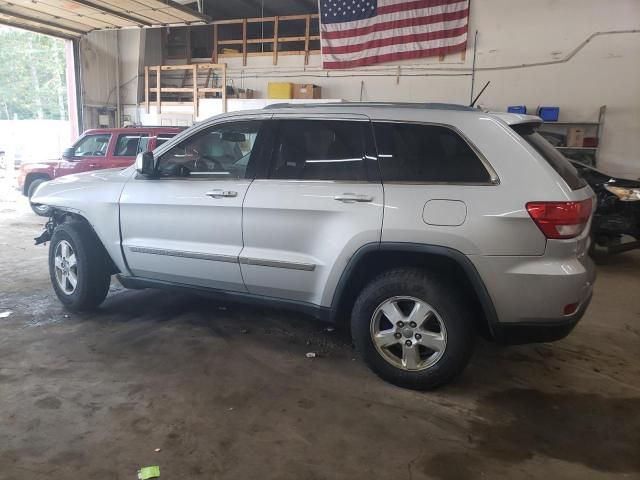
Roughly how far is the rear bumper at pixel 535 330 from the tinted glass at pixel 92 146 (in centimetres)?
826

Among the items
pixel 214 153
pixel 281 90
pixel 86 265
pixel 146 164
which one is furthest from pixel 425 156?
pixel 281 90

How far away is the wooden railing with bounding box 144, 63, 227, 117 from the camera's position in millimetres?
12539

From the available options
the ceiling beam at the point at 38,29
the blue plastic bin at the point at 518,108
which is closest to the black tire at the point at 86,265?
the ceiling beam at the point at 38,29

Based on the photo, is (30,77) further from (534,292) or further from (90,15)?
(534,292)

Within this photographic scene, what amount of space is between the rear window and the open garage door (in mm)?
8948

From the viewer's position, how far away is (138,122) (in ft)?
46.5

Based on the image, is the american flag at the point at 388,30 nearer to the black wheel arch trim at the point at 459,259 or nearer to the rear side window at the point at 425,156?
the rear side window at the point at 425,156

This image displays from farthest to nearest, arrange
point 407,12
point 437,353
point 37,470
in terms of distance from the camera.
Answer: point 407,12, point 437,353, point 37,470

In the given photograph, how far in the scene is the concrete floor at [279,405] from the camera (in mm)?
2414

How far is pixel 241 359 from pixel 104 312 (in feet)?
5.45

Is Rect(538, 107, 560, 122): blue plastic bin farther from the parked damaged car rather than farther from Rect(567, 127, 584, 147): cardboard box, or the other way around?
the parked damaged car

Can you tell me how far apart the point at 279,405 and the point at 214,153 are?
1.99 meters

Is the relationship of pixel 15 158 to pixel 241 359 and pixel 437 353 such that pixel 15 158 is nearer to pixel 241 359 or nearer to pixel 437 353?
pixel 241 359

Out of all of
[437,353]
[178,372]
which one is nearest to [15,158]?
[178,372]
